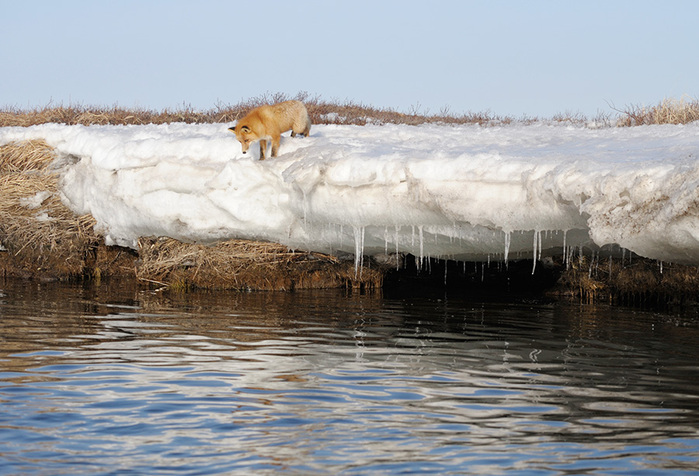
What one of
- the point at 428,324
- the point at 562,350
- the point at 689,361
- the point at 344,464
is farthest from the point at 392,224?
the point at 344,464

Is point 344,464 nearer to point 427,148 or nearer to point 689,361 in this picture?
point 689,361

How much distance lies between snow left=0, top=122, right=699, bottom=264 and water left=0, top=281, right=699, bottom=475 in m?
1.31

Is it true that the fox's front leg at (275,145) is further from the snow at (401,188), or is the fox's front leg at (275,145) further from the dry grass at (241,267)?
the dry grass at (241,267)

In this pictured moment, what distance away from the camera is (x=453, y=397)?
667 cm

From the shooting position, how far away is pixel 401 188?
10.7 metres

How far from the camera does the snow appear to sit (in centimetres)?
883

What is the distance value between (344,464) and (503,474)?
0.96m

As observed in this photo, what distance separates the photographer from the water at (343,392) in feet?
16.7

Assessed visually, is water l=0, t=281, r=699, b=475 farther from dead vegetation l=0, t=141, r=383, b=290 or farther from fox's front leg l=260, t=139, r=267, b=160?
dead vegetation l=0, t=141, r=383, b=290

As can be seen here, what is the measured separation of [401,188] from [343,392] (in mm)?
4470

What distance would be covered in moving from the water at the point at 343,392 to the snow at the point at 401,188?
131 centimetres

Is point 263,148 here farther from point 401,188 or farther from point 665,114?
point 665,114

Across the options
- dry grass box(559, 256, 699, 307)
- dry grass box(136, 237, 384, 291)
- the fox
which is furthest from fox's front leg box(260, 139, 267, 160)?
dry grass box(559, 256, 699, 307)

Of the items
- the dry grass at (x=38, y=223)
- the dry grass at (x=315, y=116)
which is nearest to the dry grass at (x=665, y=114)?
the dry grass at (x=315, y=116)
